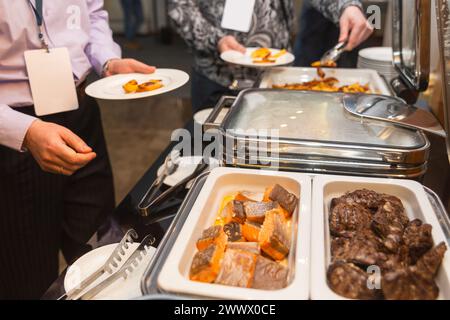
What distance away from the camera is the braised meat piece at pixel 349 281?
586mm

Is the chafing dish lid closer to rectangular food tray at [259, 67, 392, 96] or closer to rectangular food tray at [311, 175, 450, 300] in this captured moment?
rectangular food tray at [311, 175, 450, 300]

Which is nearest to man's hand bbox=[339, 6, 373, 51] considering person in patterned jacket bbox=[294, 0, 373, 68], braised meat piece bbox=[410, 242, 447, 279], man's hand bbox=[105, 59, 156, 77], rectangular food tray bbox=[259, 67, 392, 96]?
person in patterned jacket bbox=[294, 0, 373, 68]

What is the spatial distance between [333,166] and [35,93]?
2.85 ft

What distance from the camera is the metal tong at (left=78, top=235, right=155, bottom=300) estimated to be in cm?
65

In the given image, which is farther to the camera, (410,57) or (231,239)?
(410,57)

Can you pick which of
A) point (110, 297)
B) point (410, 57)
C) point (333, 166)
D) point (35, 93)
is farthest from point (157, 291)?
point (410, 57)

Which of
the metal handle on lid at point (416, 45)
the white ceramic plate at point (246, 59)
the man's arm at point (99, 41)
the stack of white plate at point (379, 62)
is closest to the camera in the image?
the metal handle on lid at point (416, 45)

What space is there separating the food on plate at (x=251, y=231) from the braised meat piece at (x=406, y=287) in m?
0.23

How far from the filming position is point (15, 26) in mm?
1101

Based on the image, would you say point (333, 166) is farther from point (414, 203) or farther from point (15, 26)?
point (15, 26)

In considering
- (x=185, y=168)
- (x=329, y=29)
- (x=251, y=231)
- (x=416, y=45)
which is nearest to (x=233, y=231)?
(x=251, y=231)

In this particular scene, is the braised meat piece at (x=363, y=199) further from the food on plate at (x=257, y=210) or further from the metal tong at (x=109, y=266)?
the metal tong at (x=109, y=266)

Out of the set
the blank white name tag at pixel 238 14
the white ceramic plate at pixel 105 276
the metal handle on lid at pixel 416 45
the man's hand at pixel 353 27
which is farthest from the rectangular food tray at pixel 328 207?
the blank white name tag at pixel 238 14

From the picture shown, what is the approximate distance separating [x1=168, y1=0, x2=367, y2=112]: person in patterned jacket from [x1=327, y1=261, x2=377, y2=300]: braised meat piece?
104 cm
